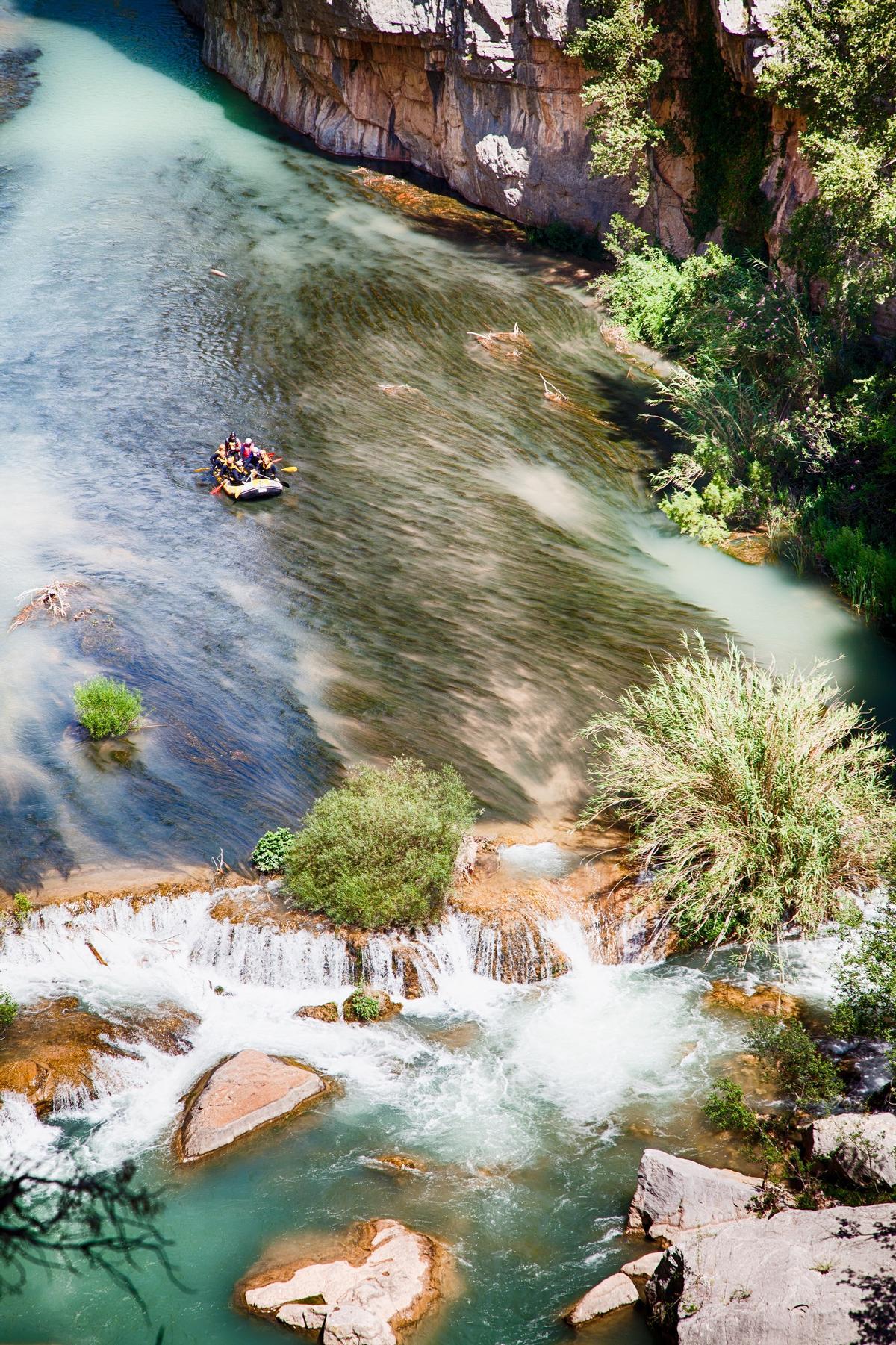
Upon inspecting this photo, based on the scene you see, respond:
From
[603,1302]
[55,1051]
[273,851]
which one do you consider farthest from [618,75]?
[603,1302]

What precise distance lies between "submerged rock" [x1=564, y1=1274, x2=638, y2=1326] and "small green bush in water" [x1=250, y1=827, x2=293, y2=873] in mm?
Answer: 6662

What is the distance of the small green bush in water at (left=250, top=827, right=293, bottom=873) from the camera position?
14.9 metres

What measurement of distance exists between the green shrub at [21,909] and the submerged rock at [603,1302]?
793 cm

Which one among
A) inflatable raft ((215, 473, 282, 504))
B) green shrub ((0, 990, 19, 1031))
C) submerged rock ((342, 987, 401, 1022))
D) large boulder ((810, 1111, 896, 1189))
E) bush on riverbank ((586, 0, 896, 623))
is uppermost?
bush on riverbank ((586, 0, 896, 623))

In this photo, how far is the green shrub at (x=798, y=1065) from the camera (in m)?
11.7

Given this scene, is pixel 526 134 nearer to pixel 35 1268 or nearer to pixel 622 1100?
pixel 622 1100

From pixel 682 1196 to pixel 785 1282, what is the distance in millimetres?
1572

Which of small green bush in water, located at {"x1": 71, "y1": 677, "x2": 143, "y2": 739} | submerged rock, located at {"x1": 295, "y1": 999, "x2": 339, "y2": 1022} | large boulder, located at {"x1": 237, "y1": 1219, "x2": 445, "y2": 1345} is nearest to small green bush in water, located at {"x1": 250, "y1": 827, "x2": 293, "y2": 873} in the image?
submerged rock, located at {"x1": 295, "y1": 999, "x2": 339, "y2": 1022}

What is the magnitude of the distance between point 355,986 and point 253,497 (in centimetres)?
1167

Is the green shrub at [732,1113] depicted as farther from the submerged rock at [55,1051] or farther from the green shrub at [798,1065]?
the submerged rock at [55,1051]

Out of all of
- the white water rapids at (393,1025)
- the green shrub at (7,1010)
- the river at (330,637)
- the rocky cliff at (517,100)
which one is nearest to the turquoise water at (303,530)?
the river at (330,637)

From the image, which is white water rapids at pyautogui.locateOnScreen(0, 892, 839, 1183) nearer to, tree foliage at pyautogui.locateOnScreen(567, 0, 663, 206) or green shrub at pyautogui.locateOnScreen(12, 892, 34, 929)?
green shrub at pyautogui.locateOnScreen(12, 892, 34, 929)

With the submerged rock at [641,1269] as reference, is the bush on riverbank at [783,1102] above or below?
above

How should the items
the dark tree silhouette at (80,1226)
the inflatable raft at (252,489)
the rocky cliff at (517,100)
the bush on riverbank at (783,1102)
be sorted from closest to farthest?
the dark tree silhouette at (80,1226)
the bush on riverbank at (783,1102)
the inflatable raft at (252,489)
the rocky cliff at (517,100)
